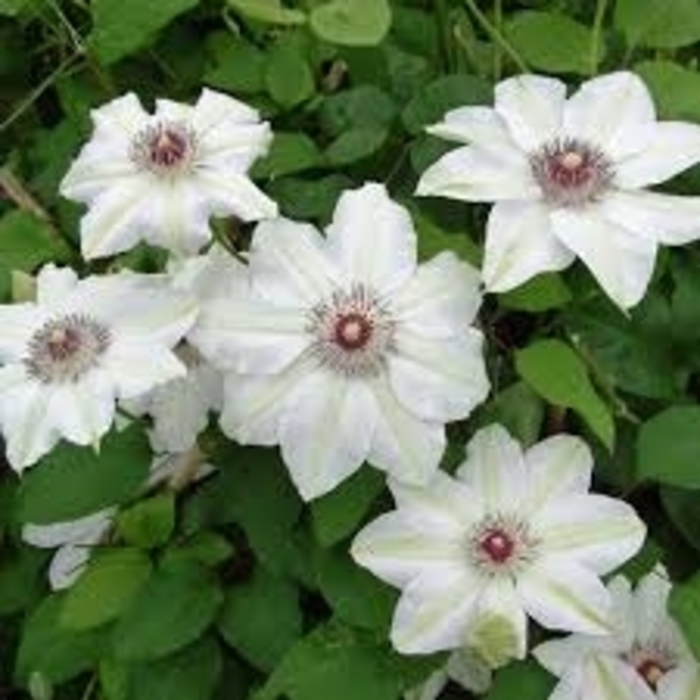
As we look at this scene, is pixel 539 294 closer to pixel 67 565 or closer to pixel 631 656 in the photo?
pixel 631 656

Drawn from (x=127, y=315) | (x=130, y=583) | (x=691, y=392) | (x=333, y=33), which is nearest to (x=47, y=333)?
(x=127, y=315)

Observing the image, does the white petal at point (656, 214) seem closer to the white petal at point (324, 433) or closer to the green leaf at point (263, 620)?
the white petal at point (324, 433)

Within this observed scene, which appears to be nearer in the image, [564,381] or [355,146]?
[564,381]

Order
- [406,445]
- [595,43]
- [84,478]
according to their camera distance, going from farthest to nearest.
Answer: [595,43] → [84,478] → [406,445]

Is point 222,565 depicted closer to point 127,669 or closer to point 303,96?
point 127,669

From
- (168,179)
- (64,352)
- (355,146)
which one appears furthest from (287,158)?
(64,352)

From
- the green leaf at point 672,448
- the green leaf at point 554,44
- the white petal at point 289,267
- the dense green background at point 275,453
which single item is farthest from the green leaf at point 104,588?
the green leaf at point 554,44
